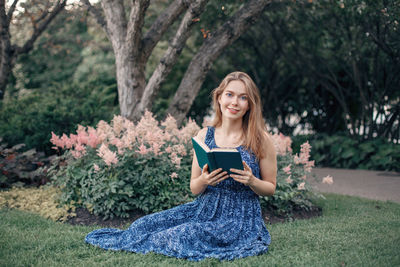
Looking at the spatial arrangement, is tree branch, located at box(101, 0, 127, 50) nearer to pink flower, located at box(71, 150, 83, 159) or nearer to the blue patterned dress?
pink flower, located at box(71, 150, 83, 159)

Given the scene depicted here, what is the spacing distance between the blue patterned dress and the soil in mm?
855

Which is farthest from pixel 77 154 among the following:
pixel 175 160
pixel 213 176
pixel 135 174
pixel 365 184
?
pixel 365 184

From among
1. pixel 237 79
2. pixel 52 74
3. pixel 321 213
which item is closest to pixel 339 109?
pixel 321 213

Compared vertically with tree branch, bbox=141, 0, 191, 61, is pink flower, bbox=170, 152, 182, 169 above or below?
below

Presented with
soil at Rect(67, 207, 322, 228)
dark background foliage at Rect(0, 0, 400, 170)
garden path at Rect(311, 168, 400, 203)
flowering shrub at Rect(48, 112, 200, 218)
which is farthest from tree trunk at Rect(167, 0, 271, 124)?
garden path at Rect(311, 168, 400, 203)

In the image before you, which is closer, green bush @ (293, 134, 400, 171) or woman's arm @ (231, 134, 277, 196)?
woman's arm @ (231, 134, 277, 196)

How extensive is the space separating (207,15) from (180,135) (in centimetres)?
532

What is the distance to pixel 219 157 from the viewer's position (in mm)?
2734

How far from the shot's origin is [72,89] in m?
9.19

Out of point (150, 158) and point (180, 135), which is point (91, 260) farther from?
point (180, 135)

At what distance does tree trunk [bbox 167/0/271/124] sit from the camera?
6043 mm

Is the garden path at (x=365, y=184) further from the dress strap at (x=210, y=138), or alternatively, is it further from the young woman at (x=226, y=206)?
the dress strap at (x=210, y=138)

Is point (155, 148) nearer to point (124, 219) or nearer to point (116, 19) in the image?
point (124, 219)

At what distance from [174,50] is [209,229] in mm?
3390
